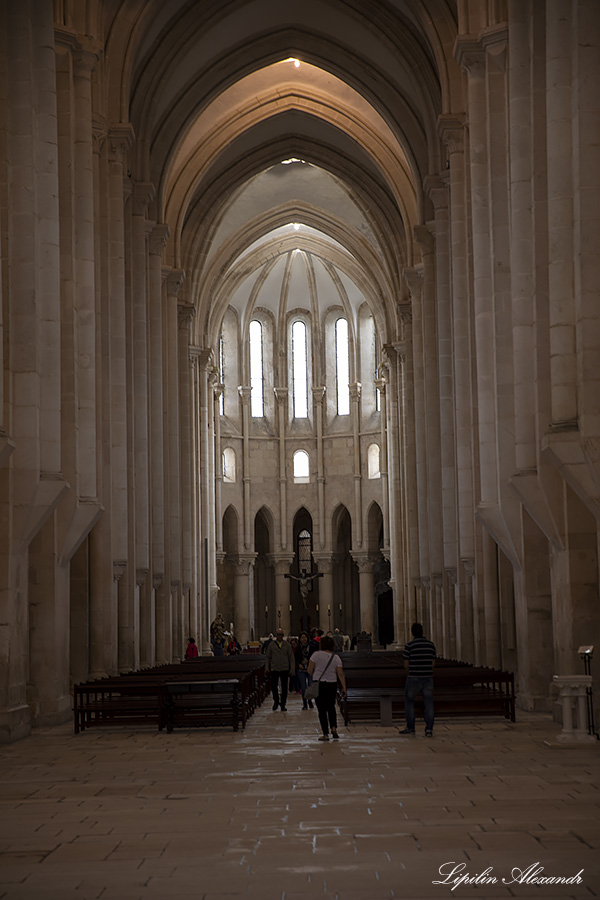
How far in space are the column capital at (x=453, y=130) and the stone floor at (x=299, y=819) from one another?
48.1ft

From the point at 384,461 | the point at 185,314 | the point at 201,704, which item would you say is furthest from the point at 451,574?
the point at 384,461

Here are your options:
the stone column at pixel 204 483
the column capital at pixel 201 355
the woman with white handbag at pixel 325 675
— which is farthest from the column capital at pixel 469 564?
the column capital at pixel 201 355

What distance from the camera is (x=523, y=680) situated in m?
17.3

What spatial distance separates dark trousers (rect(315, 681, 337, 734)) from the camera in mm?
13664

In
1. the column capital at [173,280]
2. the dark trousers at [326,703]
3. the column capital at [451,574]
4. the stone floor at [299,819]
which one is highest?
the column capital at [173,280]

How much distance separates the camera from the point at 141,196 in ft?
90.9

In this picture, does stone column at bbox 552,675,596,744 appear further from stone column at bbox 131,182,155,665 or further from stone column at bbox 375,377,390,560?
stone column at bbox 375,377,390,560

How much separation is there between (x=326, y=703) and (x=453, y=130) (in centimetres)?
1472

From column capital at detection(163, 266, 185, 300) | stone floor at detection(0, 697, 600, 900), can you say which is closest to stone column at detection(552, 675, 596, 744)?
stone floor at detection(0, 697, 600, 900)

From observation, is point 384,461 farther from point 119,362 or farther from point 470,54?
point 470,54

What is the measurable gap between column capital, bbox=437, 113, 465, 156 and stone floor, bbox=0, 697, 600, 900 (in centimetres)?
1468

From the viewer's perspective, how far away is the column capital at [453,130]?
78.7ft

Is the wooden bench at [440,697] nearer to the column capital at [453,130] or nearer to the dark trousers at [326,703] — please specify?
the dark trousers at [326,703]

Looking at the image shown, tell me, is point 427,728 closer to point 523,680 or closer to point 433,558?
point 523,680
